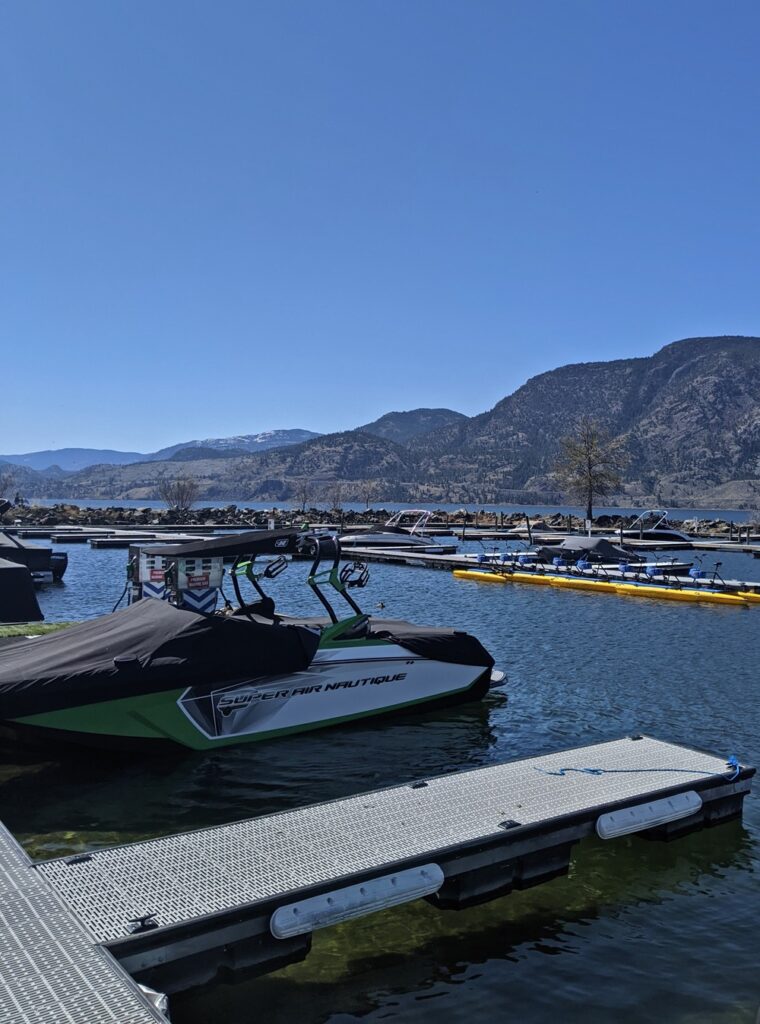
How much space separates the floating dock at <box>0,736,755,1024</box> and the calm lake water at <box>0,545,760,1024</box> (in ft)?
1.22

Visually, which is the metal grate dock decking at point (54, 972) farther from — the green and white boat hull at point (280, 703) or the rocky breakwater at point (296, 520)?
the rocky breakwater at point (296, 520)

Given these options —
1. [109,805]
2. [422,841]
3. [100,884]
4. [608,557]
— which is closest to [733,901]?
[422,841]

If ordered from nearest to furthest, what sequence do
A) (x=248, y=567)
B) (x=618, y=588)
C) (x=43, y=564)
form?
(x=248, y=567)
(x=618, y=588)
(x=43, y=564)

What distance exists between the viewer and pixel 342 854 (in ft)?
27.9

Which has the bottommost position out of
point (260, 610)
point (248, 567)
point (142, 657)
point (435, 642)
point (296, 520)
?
point (435, 642)

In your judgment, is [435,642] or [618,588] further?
[618,588]

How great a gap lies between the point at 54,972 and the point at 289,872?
8.07 feet

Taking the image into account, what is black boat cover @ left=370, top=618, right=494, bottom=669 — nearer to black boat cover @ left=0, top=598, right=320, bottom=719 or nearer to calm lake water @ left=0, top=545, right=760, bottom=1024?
calm lake water @ left=0, top=545, right=760, bottom=1024

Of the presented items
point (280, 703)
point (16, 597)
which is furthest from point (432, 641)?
point (16, 597)

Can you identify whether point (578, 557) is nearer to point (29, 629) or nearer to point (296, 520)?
point (29, 629)

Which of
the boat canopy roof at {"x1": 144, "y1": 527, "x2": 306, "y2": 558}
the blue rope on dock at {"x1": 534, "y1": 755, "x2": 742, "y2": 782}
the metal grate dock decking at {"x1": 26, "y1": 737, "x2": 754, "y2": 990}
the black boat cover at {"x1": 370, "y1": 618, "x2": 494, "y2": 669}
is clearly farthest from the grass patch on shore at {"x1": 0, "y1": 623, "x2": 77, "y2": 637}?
the blue rope on dock at {"x1": 534, "y1": 755, "x2": 742, "y2": 782}

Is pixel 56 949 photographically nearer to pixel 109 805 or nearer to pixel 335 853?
pixel 335 853

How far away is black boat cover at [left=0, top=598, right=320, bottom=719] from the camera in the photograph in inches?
471

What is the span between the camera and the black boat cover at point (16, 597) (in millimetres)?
24250
